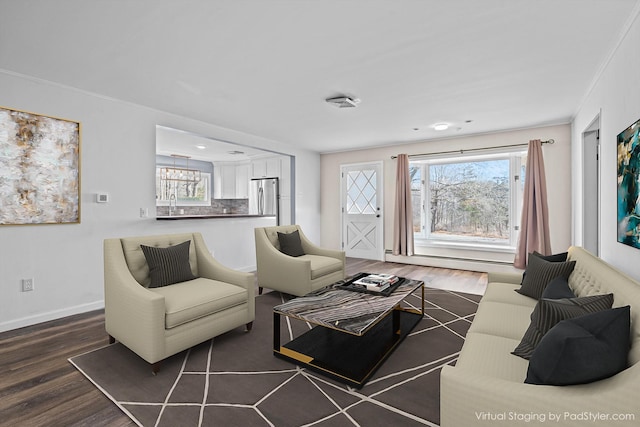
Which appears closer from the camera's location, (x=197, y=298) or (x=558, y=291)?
(x=558, y=291)

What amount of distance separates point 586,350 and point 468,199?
499 centimetres

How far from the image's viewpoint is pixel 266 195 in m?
6.68

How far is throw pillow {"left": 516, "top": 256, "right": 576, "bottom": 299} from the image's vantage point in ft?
7.65

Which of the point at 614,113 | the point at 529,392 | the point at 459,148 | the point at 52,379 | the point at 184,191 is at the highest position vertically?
the point at 459,148

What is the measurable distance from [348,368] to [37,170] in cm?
342

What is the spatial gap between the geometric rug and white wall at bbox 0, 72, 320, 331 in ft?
4.04

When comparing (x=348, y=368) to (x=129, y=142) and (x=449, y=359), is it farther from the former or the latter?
(x=129, y=142)

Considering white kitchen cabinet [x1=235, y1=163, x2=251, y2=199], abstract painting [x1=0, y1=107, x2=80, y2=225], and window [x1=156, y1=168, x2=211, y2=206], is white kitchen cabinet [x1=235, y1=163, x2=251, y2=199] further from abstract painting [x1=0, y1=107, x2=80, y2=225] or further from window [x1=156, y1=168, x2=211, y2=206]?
abstract painting [x1=0, y1=107, x2=80, y2=225]

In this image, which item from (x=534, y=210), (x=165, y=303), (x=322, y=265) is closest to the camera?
(x=165, y=303)

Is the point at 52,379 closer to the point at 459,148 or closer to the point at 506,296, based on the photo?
the point at 506,296

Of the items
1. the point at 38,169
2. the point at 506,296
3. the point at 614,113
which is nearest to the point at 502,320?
the point at 506,296

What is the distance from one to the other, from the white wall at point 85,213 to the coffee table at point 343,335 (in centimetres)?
248

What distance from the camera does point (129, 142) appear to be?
3.72 meters

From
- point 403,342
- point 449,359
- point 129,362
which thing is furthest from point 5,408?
point 449,359
